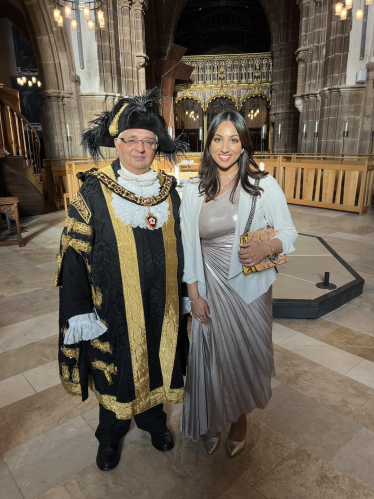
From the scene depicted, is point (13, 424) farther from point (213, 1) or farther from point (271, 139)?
point (213, 1)

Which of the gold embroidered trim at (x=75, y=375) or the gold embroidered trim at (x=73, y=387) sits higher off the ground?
the gold embroidered trim at (x=75, y=375)

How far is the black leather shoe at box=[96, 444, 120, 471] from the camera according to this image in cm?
168

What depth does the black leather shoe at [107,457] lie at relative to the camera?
5.51 feet

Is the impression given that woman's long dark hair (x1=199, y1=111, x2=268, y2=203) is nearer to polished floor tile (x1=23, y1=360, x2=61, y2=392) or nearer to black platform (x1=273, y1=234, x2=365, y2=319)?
polished floor tile (x1=23, y1=360, x2=61, y2=392)

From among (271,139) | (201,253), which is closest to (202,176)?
(201,253)

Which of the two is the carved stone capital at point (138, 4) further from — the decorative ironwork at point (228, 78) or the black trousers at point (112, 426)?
the black trousers at point (112, 426)

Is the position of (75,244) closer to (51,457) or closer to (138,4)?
(51,457)

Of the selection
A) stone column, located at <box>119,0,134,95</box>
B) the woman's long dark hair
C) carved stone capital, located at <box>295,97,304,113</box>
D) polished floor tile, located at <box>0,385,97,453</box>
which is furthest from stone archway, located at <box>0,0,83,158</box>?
the woman's long dark hair

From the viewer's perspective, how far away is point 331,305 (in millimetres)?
3320

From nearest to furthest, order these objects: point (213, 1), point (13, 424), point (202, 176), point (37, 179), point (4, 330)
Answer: point (202, 176) < point (13, 424) < point (4, 330) < point (37, 179) < point (213, 1)

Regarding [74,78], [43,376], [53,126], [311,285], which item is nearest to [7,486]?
[43,376]

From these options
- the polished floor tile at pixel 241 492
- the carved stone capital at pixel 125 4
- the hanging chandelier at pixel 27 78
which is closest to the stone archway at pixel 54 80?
the carved stone capital at pixel 125 4

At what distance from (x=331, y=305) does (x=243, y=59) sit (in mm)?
16162

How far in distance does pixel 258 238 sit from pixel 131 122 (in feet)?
2.30
